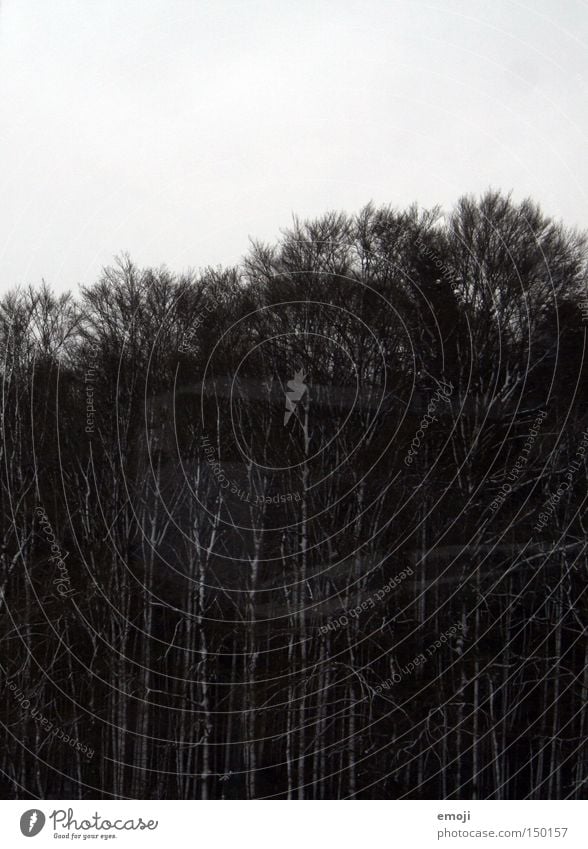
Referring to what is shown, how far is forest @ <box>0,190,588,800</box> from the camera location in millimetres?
2160

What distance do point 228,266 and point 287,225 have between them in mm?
206

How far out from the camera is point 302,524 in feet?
7.20

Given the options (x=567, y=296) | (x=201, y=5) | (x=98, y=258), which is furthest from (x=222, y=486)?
(x=201, y=5)

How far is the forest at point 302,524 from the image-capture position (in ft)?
7.09

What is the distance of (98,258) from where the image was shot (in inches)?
87.8

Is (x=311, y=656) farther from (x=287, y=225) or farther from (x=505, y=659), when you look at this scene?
(x=287, y=225)
